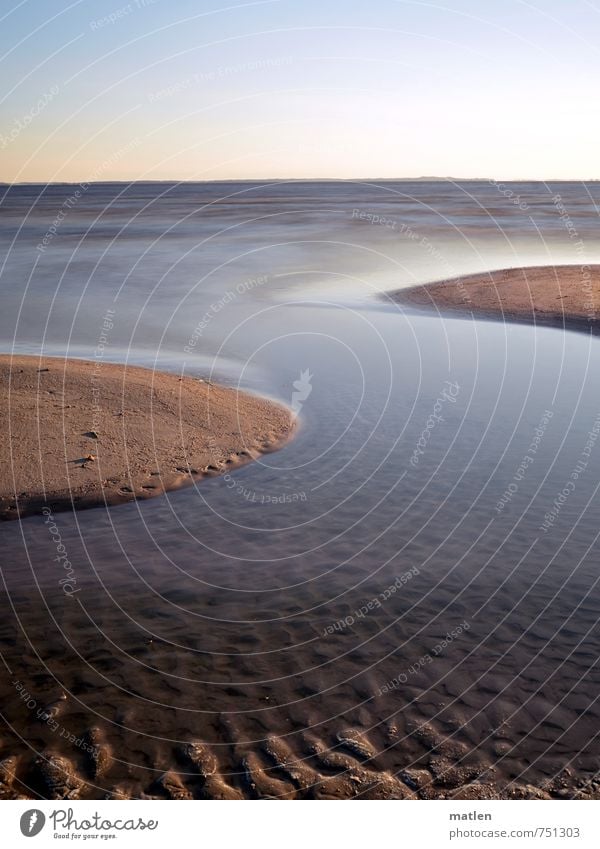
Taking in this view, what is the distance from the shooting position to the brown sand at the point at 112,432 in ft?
49.0

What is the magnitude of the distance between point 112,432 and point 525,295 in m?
23.6

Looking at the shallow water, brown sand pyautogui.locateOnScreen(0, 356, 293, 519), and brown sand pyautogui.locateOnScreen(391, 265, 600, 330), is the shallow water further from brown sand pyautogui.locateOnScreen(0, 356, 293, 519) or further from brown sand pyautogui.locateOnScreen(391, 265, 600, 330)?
brown sand pyautogui.locateOnScreen(391, 265, 600, 330)

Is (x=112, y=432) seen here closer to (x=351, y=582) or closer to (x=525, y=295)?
(x=351, y=582)

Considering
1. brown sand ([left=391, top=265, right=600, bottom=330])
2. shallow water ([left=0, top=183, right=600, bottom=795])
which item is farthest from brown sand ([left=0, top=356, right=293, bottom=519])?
brown sand ([left=391, top=265, right=600, bottom=330])

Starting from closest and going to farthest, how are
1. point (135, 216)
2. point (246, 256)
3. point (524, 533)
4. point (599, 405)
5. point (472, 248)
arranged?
point (524, 533), point (599, 405), point (246, 256), point (472, 248), point (135, 216)

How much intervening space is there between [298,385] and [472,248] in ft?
136

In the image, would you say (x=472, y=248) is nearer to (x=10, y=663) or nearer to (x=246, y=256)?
(x=246, y=256)

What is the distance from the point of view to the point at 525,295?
3491 centimetres

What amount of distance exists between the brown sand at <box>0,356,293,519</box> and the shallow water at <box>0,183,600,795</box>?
0.76 metres

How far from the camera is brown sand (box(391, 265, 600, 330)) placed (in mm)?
31219

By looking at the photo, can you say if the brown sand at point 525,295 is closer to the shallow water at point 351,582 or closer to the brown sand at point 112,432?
the shallow water at point 351,582

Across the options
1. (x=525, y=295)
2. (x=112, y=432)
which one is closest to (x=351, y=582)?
(x=112, y=432)
